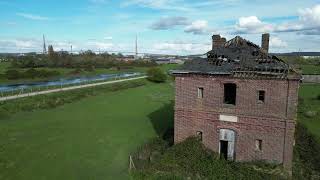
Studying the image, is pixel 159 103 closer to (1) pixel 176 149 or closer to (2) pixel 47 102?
(2) pixel 47 102

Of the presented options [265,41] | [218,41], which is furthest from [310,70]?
[218,41]

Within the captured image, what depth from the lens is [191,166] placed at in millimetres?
20703

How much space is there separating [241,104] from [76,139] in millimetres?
13550

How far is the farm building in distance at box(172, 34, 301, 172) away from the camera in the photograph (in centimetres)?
2044

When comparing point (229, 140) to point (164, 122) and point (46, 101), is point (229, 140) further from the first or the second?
point (46, 101)

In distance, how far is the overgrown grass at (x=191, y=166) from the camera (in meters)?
19.6

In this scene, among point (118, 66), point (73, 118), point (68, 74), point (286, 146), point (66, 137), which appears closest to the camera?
point (286, 146)

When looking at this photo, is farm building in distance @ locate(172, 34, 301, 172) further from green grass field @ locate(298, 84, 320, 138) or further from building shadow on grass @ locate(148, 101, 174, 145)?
green grass field @ locate(298, 84, 320, 138)

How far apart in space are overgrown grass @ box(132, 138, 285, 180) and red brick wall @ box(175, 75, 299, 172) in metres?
0.87

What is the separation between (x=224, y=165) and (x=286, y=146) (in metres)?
3.76

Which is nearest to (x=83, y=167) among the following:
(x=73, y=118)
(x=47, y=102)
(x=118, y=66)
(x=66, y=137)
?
(x=66, y=137)

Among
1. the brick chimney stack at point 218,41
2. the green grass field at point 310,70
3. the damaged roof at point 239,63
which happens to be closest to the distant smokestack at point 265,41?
the damaged roof at point 239,63

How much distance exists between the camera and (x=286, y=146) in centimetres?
2052

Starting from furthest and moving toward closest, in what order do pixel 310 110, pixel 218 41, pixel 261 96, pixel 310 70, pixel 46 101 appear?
pixel 310 70
pixel 46 101
pixel 310 110
pixel 218 41
pixel 261 96
